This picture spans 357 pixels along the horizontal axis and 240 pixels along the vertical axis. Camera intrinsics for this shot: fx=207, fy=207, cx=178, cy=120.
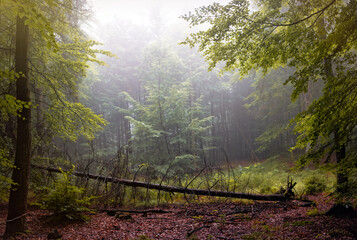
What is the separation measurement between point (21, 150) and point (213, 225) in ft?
15.9

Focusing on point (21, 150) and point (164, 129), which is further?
point (164, 129)

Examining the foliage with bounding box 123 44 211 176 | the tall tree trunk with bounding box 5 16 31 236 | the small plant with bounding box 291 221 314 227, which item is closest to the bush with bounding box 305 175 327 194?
the small plant with bounding box 291 221 314 227

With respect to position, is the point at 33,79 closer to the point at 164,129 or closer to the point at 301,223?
the point at 301,223

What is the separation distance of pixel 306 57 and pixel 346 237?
347cm

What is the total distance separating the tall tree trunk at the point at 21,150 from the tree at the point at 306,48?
3.97m

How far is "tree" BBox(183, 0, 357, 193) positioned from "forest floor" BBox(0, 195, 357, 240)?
1001 millimetres

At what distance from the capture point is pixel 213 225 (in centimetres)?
Result: 506

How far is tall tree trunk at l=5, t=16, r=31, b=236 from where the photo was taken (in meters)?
4.64

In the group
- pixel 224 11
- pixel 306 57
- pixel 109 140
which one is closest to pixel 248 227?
pixel 306 57

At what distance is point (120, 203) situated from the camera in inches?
302

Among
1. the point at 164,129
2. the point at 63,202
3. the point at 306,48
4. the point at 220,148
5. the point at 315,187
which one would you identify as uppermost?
the point at 164,129

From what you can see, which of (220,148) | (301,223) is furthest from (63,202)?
(301,223)

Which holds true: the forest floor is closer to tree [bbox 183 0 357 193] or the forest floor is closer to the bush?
tree [bbox 183 0 357 193]

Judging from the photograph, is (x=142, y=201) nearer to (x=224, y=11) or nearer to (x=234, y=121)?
(x=224, y=11)
